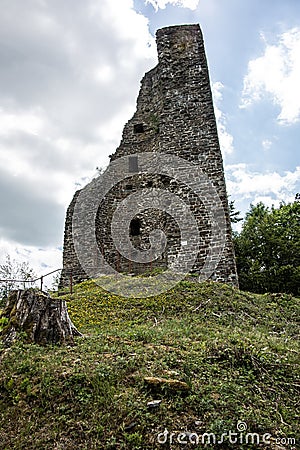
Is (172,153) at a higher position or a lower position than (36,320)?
higher

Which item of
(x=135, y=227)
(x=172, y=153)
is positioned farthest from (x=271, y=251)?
(x=172, y=153)

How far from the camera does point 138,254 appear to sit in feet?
44.7

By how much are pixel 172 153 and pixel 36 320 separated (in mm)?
8755

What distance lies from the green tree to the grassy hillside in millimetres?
10090

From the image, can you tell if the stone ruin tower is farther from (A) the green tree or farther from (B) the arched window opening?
(A) the green tree

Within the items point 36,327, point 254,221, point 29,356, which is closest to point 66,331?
point 36,327

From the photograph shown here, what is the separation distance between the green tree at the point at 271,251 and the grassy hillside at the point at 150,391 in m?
10.1

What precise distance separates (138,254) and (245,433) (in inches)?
413

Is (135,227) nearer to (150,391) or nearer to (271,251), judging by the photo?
(271,251)

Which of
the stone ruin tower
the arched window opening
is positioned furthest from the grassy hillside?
the arched window opening

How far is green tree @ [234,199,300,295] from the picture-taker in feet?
52.2

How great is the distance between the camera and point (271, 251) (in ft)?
56.4

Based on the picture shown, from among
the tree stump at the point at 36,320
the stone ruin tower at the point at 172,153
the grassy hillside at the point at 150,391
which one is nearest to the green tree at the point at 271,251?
the stone ruin tower at the point at 172,153

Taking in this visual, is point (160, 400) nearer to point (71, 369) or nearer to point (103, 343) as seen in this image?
point (71, 369)
